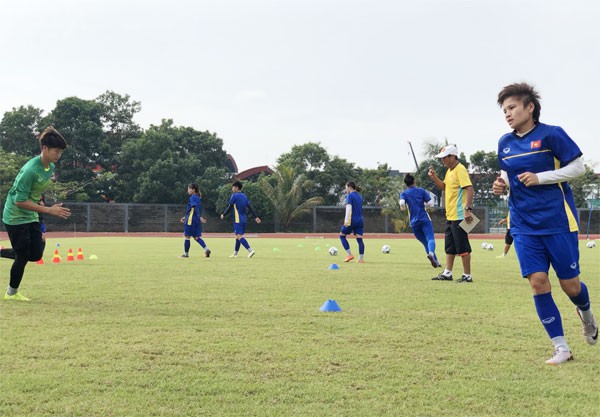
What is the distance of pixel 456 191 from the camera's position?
30.8ft

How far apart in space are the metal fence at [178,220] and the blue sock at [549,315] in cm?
3972

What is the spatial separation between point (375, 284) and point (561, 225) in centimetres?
466

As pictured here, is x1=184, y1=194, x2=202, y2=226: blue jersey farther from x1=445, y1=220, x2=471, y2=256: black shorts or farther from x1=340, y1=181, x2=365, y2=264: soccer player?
x1=445, y1=220, x2=471, y2=256: black shorts

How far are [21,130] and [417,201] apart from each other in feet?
138

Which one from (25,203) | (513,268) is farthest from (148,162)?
(25,203)

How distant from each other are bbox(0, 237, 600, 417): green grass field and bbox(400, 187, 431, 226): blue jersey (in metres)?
4.35

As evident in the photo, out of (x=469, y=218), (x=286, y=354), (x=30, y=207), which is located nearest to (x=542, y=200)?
(x=286, y=354)

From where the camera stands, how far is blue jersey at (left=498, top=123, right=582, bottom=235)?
4.36 meters

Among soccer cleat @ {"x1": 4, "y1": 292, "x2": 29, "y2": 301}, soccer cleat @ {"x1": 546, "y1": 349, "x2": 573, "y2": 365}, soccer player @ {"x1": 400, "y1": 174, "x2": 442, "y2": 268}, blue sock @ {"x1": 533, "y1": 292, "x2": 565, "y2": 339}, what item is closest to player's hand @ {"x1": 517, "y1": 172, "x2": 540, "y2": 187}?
blue sock @ {"x1": 533, "y1": 292, "x2": 565, "y2": 339}

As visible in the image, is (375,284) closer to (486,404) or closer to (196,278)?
(196,278)

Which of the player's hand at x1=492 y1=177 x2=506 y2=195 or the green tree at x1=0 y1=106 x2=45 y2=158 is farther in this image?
the green tree at x1=0 y1=106 x2=45 y2=158

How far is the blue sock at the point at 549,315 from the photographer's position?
4.37m

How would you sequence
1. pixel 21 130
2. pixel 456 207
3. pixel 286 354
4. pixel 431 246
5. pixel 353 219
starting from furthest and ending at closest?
pixel 21 130 → pixel 353 219 → pixel 431 246 → pixel 456 207 → pixel 286 354

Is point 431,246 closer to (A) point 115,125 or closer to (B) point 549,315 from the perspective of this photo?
(B) point 549,315
